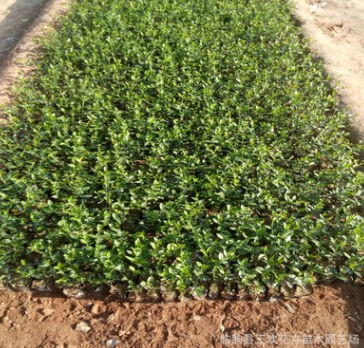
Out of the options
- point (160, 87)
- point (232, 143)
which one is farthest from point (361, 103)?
point (160, 87)

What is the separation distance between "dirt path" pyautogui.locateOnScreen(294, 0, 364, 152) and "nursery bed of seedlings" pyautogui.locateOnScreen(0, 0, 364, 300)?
18.7 inches

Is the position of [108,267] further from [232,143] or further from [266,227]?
[232,143]

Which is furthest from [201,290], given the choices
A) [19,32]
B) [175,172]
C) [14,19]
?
[14,19]

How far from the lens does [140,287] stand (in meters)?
3.47

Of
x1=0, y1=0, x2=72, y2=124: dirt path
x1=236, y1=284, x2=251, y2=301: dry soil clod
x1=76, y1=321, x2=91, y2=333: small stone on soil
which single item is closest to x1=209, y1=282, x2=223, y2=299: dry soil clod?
x1=236, y1=284, x2=251, y2=301: dry soil clod

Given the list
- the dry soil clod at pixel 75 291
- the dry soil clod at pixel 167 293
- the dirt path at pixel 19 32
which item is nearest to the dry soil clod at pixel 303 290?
the dry soil clod at pixel 167 293

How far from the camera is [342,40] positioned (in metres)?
8.42

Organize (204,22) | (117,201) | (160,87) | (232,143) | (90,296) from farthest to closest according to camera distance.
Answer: (204,22)
(160,87)
(232,143)
(117,201)
(90,296)

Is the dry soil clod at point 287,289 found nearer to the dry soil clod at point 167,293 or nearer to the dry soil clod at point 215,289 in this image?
the dry soil clod at point 215,289

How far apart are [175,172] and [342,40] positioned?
725 cm

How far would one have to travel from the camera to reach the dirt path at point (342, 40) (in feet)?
20.2

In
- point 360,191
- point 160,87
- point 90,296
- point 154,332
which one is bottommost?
point 90,296

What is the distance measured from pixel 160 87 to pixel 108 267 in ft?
11.1

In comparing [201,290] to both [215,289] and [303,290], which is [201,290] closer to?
[215,289]
